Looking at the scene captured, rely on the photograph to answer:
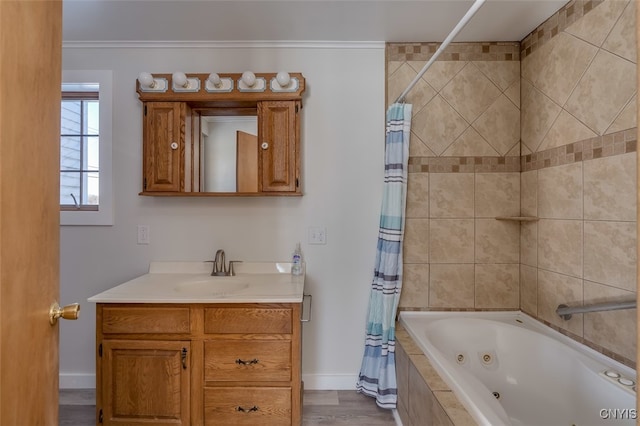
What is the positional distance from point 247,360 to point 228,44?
1.95 meters

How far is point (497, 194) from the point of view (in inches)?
83.7

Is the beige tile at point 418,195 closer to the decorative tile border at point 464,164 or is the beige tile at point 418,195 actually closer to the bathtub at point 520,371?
the decorative tile border at point 464,164

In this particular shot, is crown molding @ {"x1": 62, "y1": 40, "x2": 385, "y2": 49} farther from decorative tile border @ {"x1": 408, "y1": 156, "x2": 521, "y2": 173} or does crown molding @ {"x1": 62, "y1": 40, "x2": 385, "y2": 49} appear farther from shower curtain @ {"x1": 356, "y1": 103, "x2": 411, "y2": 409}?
decorative tile border @ {"x1": 408, "y1": 156, "x2": 521, "y2": 173}

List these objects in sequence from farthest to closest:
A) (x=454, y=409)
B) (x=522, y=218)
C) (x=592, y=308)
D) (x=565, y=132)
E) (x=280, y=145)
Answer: (x=280, y=145) → (x=522, y=218) → (x=565, y=132) → (x=592, y=308) → (x=454, y=409)

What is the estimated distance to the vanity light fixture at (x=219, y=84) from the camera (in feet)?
Result: 6.56

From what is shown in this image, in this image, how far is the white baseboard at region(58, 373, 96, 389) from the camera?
2.13 m

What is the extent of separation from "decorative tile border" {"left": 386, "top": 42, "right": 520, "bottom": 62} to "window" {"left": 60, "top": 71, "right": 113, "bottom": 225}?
1979mm

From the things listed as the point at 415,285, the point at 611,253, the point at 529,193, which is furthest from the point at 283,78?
the point at 611,253

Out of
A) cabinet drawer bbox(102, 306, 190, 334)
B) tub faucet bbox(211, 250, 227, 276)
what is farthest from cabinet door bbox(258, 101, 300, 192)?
cabinet drawer bbox(102, 306, 190, 334)

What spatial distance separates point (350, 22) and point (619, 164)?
61.5 inches

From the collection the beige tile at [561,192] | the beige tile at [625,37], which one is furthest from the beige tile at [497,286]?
the beige tile at [625,37]

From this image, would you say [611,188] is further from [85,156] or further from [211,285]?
[85,156]

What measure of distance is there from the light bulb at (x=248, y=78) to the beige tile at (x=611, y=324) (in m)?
2.13

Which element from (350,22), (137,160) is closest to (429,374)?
(350,22)
